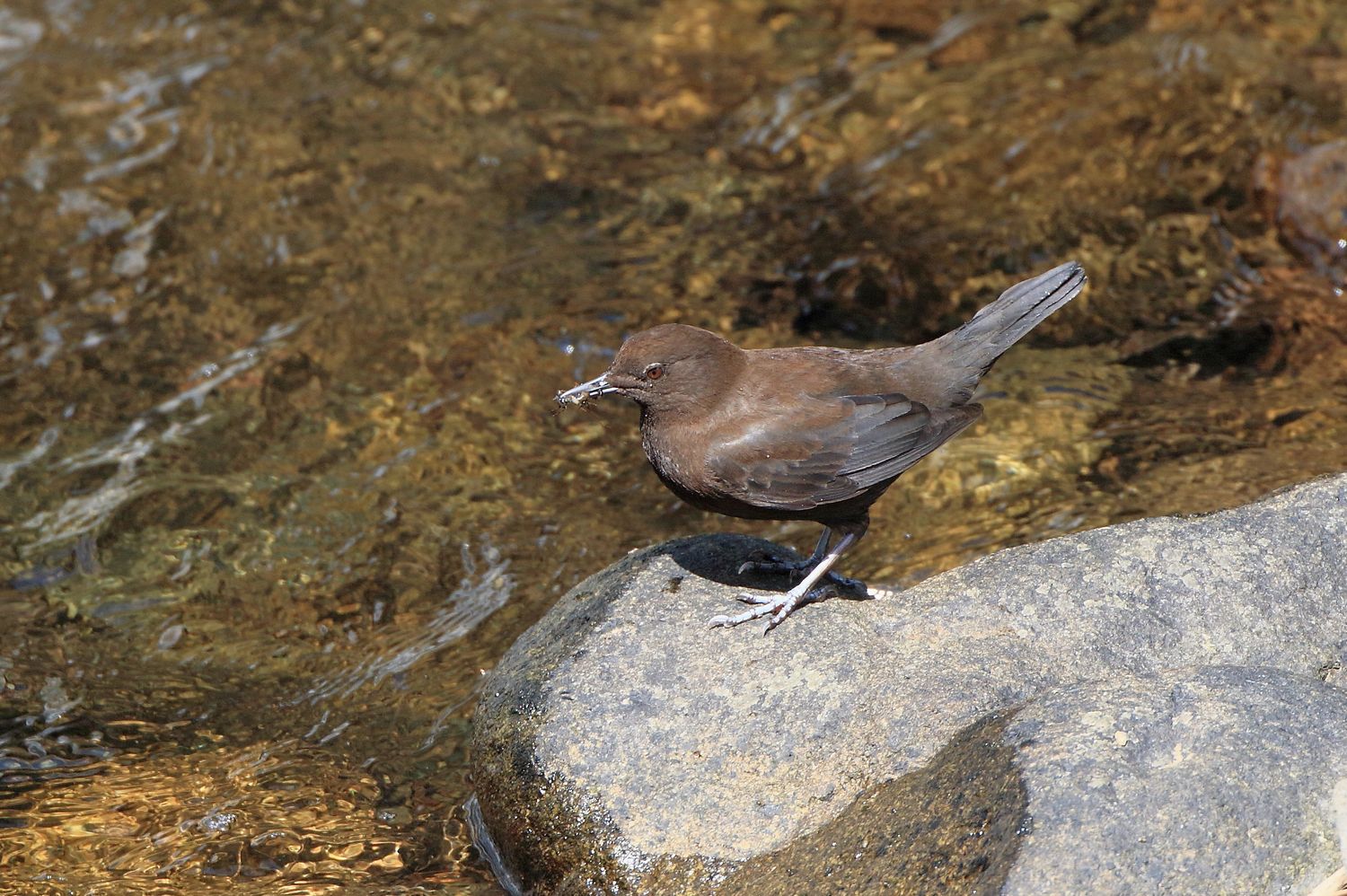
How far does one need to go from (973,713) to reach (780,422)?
4.42ft

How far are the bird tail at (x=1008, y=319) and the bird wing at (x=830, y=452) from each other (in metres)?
0.30

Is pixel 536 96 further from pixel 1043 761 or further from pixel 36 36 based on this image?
pixel 1043 761

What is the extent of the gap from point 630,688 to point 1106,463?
295 centimetres

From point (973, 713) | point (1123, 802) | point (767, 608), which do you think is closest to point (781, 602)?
point (767, 608)

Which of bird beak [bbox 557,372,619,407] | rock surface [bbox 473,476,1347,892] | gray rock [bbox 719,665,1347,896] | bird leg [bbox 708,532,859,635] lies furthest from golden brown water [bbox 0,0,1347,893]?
gray rock [bbox 719,665,1347,896]

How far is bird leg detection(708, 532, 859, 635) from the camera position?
13.6 feet

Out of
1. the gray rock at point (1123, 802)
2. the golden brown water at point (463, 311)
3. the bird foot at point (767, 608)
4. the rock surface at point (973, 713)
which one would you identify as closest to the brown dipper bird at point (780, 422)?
the bird foot at point (767, 608)

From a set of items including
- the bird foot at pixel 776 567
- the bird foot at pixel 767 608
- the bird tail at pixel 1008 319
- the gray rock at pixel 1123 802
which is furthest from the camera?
the bird tail at pixel 1008 319

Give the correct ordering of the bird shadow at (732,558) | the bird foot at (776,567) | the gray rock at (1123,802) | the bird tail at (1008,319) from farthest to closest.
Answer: the bird tail at (1008,319)
the bird foot at (776,567)
the bird shadow at (732,558)
the gray rock at (1123,802)

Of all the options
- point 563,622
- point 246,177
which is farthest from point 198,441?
point 563,622

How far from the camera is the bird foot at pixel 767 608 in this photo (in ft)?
13.6

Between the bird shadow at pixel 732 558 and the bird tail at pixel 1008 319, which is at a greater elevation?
the bird tail at pixel 1008 319

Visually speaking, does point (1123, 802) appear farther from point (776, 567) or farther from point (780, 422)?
point (780, 422)

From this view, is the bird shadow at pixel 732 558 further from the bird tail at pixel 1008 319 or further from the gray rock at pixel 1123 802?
the gray rock at pixel 1123 802
